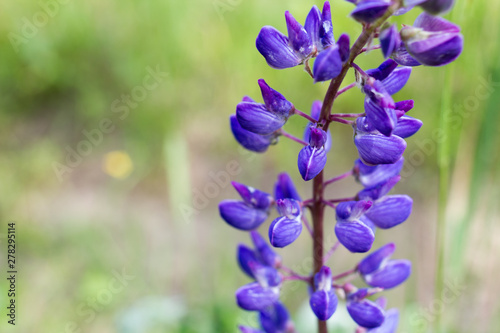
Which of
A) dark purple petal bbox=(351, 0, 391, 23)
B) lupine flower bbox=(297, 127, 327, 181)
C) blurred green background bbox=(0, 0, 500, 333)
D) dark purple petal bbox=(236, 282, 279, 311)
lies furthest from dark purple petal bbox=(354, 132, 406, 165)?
blurred green background bbox=(0, 0, 500, 333)

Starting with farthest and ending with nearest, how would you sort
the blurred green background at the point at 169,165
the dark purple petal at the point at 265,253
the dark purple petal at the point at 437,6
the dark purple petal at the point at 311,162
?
the blurred green background at the point at 169,165 → the dark purple petal at the point at 265,253 → the dark purple petal at the point at 311,162 → the dark purple petal at the point at 437,6

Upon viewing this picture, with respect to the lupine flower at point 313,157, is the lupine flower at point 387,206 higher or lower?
lower

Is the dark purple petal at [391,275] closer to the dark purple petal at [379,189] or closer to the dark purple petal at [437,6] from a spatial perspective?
the dark purple petal at [379,189]

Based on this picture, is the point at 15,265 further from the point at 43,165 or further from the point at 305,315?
the point at 305,315

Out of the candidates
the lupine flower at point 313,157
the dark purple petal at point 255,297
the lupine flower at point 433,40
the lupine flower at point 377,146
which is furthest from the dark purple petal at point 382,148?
the dark purple petal at point 255,297

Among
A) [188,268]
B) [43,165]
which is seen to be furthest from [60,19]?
[188,268]

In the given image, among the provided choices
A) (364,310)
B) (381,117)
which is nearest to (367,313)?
(364,310)

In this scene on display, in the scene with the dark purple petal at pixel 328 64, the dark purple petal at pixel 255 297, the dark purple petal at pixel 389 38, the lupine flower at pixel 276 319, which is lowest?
the lupine flower at pixel 276 319

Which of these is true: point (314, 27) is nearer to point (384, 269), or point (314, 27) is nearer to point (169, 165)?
point (384, 269)
